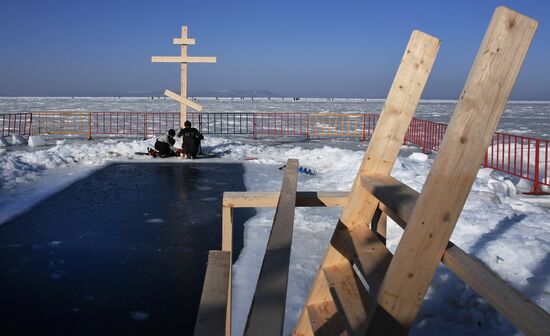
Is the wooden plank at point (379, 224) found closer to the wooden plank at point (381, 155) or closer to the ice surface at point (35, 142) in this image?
the wooden plank at point (381, 155)

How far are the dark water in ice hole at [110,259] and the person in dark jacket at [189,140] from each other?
416 cm

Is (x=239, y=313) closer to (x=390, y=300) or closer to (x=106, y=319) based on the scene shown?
(x=106, y=319)

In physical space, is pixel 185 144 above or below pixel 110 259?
above

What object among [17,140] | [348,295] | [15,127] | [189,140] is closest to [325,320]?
[348,295]

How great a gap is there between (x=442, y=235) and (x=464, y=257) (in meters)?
0.12

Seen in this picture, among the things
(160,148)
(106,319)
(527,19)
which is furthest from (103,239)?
(160,148)

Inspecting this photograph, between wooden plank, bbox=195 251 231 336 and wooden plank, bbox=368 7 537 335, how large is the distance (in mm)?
509

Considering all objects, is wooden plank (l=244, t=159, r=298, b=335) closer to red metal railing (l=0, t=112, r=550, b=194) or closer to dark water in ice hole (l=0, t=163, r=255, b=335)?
dark water in ice hole (l=0, t=163, r=255, b=335)

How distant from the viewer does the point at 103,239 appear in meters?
5.98

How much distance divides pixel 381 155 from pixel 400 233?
361cm

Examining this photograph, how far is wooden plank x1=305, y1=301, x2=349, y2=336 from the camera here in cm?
238

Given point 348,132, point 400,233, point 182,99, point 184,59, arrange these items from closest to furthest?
point 400,233 < point 182,99 < point 184,59 < point 348,132

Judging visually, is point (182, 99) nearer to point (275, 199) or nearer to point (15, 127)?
point (275, 199)

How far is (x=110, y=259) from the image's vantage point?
5223 mm
